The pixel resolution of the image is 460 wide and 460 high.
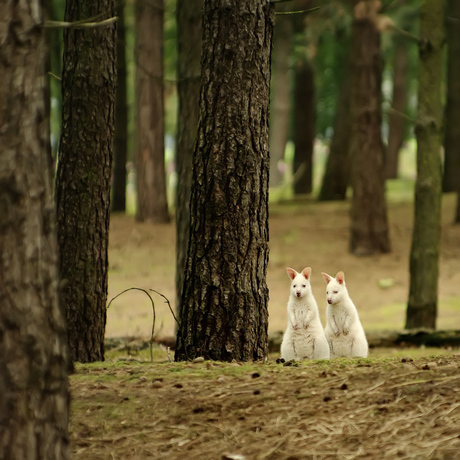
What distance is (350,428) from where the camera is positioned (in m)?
4.65

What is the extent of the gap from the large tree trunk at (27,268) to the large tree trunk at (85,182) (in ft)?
13.1

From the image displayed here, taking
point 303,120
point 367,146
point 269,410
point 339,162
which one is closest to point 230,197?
point 269,410

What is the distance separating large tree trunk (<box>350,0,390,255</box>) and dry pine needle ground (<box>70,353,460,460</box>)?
1278cm

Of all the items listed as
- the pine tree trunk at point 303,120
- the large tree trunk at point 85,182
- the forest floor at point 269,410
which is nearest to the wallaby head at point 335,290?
the forest floor at point 269,410

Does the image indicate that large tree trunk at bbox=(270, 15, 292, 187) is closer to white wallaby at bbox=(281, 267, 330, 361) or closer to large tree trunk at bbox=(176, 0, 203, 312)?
large tree trunk at bbox=(176, 0, 203, 312)

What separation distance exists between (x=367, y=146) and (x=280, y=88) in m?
8.05

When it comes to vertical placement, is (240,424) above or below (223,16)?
below

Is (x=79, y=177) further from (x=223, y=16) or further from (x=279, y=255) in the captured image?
(x=279, y=255)

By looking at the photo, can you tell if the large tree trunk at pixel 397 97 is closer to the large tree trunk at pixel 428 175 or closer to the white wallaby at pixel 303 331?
the large tree trunk at pixel 428 175

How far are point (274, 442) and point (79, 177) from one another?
4.05 m

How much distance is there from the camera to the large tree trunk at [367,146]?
60.1ft

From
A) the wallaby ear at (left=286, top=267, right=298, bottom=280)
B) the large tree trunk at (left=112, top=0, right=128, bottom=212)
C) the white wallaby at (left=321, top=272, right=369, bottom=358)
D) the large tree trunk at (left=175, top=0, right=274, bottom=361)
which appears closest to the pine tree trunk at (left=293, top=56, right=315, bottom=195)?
the large tree trunk at (left=112, top=0, right=128, bottom=212)

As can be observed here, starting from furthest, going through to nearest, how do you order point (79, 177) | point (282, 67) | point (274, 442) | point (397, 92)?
point (397, 92) → point (282, 67) → point (79, 177) → point (274, 442)

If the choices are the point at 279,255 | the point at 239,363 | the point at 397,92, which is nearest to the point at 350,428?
the point at 239,363
